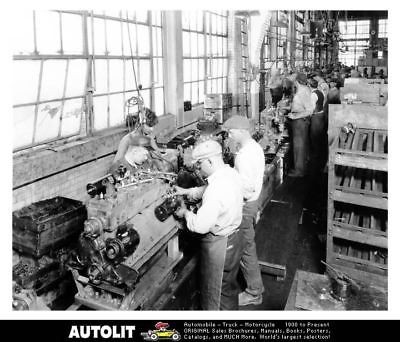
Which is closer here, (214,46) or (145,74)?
(145,74)

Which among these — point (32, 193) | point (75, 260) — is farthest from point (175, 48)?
point (75, 260)

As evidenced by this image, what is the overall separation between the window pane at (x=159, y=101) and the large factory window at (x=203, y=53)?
2.54ft

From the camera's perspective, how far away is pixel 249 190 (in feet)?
11.3

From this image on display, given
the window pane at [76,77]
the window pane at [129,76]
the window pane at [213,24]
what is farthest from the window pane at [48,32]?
the window pane at [213,24]

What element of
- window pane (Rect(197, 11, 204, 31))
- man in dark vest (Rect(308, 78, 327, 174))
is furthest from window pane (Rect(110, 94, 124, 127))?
man in dark vest (Rect(308, 78, 327, 174))

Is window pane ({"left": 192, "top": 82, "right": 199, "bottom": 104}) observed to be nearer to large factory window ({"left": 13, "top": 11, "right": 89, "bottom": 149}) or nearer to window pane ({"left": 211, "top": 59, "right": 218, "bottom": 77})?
window pane ({"left": 211, "top": 59, "right": 218, "bottom": 77})

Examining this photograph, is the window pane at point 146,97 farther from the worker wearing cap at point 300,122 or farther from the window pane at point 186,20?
the worker wearing cap at point 300,122

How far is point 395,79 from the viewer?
8.39ft

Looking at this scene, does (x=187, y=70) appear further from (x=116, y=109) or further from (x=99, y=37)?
(x=99, y=37)

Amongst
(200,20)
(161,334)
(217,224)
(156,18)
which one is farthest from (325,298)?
(200,20)

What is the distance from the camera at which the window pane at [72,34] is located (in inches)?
143

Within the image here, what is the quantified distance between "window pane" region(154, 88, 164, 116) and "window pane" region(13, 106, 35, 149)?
7.55 ft

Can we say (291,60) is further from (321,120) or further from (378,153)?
(378,153)

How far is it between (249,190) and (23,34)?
2.36 meters
